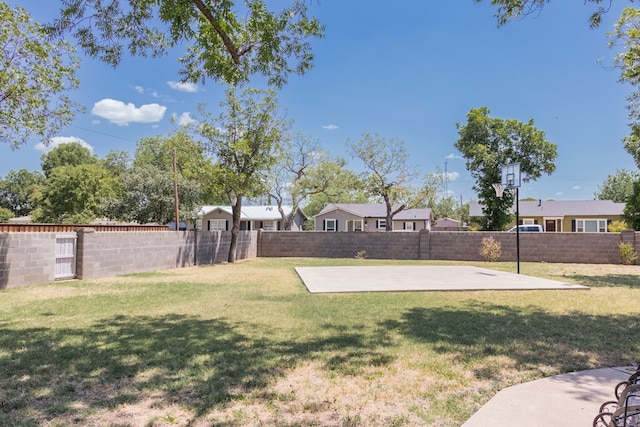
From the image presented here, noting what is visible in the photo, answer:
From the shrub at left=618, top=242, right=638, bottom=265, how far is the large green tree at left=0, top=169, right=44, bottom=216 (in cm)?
6400

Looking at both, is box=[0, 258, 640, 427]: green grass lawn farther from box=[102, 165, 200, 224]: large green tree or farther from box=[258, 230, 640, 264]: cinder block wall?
box=[102, 165, 200, 224]: large green tree

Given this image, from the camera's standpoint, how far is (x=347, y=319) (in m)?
6.58

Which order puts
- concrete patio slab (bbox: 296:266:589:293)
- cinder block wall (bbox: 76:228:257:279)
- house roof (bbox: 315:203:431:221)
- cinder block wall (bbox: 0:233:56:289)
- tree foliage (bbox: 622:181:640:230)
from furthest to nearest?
house roof (bbox: 315:203:431:221) → tree foliage (bbox: 622:181:640:230) → cinder block wall (bbox: 76:228:257:279) → concrete patio slab (bbox: 296:266:589:293) → cinder block wall (bbox: 0:233:56:289)

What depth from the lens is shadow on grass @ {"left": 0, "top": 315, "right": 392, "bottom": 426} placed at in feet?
11.1

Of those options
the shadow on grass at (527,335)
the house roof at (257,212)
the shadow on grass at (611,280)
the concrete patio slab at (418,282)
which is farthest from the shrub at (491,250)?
the house roof at (257,212)

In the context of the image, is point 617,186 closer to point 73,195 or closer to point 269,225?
point 269,225

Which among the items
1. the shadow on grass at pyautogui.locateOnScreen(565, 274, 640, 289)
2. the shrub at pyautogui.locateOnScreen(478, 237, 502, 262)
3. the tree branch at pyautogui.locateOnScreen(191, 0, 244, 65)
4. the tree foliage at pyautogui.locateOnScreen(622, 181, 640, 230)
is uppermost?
the tree branch at pyautogui.locateOnScreen(191, 0, 244, 65)

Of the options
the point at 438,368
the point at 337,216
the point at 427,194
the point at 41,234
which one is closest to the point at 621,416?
the point at 438,368

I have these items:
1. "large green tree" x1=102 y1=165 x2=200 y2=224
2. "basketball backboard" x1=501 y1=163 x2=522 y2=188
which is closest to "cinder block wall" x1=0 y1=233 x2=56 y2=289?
"basketball backboard" x1=501 y1=163 x2=522 y2=188

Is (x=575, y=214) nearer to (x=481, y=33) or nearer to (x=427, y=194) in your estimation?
(x=427, y=194)

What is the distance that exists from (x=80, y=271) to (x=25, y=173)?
5928 cm

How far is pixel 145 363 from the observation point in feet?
14.3

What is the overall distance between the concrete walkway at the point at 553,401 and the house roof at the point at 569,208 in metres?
35.0

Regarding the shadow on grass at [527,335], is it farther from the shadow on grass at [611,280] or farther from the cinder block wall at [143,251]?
the cinder block wall at [143,251]
